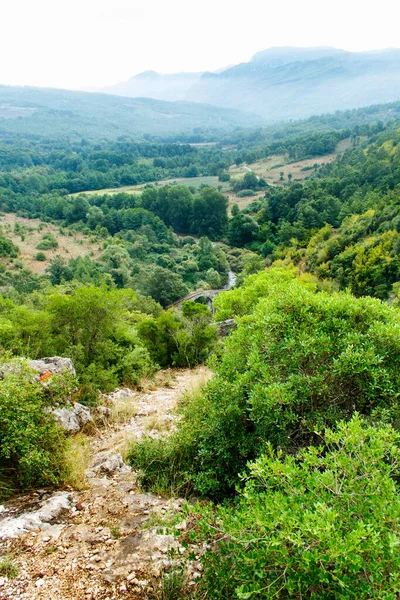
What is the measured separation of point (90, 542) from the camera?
552cm

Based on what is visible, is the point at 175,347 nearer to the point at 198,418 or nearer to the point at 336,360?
the point at 198,418

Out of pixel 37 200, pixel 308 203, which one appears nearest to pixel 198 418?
pixel 308 203

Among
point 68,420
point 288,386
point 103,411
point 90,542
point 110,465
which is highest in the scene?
point 288,386

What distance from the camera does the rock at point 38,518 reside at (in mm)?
5582

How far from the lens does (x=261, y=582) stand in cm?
350

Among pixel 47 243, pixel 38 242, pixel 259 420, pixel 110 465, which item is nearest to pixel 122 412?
pixel 110 465

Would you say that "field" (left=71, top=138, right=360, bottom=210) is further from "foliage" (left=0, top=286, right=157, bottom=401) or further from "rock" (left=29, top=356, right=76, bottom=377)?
"rock" (left=29, top=356, right=76, bottom=377)

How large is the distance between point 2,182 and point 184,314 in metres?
115

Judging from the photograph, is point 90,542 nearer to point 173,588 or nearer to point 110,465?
point 173,588

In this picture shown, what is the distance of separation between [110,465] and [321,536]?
235 inches

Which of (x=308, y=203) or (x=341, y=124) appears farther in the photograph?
(x=341, y=124)

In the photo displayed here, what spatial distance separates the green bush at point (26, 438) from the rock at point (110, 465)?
3.54ft

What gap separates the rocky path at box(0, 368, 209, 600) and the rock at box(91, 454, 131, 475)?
1.4 inches

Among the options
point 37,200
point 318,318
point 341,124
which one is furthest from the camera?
point 341,124
